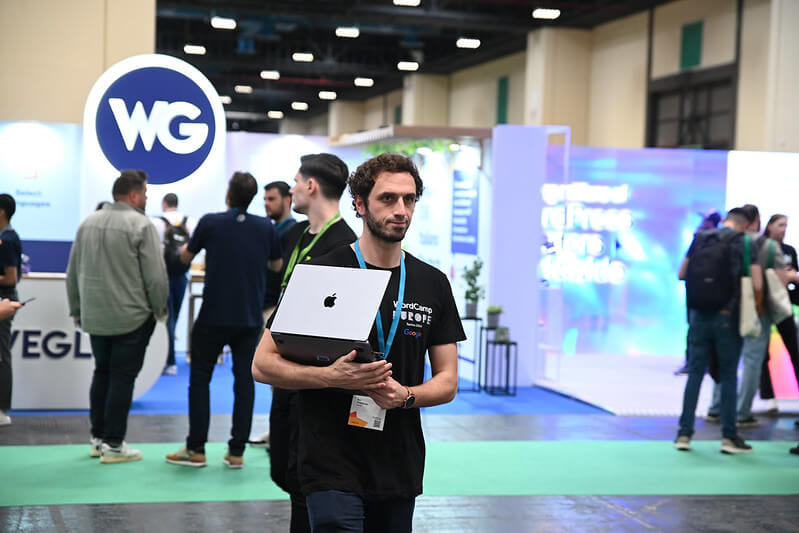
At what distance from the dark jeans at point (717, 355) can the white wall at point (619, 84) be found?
27.3ft

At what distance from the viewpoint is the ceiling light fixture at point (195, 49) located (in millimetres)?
19438

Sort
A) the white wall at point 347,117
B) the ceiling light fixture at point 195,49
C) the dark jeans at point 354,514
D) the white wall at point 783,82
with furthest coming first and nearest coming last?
the white wall at point 347,117 → the ceiling light fixture at point 195,49 → the white wall at point 783,82 → the dark jeans at point 354,514

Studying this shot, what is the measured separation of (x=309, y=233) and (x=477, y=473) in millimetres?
2446

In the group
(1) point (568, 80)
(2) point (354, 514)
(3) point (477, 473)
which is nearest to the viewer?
(2) point (354, 514)

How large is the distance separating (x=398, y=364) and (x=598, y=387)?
7.05 m

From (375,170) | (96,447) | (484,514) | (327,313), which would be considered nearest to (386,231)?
(375,170)

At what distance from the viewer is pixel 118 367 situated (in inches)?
209

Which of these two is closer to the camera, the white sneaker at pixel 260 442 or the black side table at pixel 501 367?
the white sneaker at pixel 260 442

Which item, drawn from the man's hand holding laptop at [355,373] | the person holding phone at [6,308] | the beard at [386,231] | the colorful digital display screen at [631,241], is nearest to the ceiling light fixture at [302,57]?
the colorful digital display screen at [631,241]

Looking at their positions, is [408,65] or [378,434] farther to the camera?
[408,65]

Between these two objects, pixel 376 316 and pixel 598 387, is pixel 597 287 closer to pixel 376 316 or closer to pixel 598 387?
pixel 598 387

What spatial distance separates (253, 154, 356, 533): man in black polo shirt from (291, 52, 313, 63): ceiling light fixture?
54.8ft

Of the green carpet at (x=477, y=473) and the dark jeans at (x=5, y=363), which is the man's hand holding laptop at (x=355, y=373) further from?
the dark jeans at (x=5, y=363)

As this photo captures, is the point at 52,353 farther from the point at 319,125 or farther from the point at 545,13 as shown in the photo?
the point at 319,125
